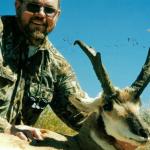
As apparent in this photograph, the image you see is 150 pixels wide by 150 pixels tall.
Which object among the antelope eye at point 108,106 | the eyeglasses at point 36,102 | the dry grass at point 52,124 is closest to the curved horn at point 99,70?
the antelope eye at point 108,106

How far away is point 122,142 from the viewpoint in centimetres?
667

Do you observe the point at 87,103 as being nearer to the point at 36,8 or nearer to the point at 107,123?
the point at 107,123

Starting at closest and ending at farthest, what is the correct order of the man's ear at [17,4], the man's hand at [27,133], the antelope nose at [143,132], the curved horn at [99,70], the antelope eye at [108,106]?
the antelope nose at [143,132]
the antelope eye at [108,106]
the curved horn at [99,70]
the man's hand at [27,133]
the man's ear at [17,4]

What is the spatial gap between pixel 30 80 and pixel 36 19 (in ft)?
3.01

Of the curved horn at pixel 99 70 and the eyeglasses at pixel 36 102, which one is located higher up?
the curved horn at pixel 99 70

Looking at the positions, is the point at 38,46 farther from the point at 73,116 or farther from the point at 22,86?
the point at 73,116

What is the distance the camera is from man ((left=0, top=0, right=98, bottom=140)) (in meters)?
8.30

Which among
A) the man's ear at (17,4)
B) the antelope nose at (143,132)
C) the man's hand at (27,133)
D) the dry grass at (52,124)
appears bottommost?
the dry grass at (52,124)

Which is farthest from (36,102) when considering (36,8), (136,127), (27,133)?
(136,127)

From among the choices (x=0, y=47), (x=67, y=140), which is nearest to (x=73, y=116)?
(x=67, y=140)

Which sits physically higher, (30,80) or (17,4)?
(17,4)

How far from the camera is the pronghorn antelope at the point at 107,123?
645 centimetres

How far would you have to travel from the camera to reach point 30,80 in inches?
334

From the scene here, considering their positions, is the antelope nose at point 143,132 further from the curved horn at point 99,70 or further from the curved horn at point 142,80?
the curved horn at point 99,70
